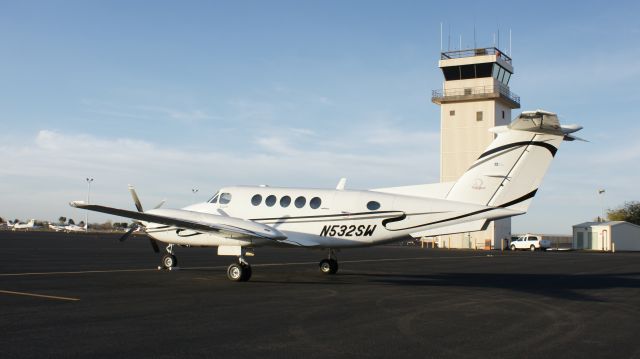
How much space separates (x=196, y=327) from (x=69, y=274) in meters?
12.4

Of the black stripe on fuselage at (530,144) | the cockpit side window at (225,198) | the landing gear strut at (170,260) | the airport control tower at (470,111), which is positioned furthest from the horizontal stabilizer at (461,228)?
the airport control tower at (470,111)

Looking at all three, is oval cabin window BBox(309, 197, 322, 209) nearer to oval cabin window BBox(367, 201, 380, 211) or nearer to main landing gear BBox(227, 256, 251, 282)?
oval cabin window BBox(367, 201, 380, 211)

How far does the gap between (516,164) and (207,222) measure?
32.5 feet

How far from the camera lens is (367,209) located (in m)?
19.1

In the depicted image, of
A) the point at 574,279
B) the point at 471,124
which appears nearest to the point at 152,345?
the point at 574,279

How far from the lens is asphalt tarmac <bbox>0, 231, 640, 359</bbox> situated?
28.1 feet

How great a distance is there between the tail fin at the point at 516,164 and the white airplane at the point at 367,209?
0.09 feet

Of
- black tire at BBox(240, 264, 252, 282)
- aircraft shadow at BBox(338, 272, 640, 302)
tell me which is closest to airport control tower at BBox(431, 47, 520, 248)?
aircraft shadow at BBox(338, 272, 640, 302)

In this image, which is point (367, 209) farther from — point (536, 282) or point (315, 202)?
point (536, 282)

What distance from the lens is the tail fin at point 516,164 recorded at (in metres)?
17.4

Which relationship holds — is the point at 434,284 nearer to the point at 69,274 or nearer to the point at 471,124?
the point at 69,274

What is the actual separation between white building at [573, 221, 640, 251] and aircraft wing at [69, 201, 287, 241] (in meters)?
58.7

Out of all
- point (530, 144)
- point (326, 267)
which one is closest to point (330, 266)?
point (326, 267)

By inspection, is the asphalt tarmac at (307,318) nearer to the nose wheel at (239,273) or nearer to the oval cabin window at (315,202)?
the nose wheel at (239,273)
